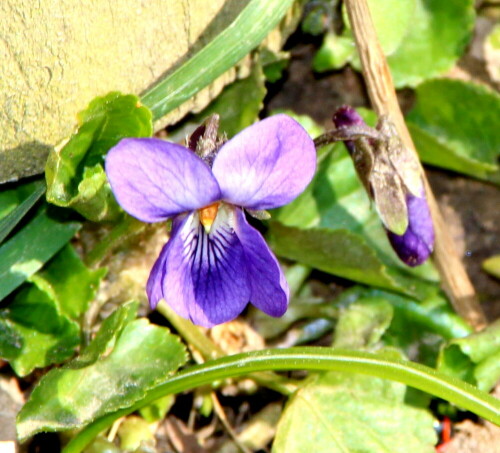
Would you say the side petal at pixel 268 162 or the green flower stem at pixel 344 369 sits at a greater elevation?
the side petal at pixel 268 162

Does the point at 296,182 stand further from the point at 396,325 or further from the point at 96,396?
the point at 396,325

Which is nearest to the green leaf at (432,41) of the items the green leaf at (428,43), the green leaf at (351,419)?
the green leaf at (428,43)

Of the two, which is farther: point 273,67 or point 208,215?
point 273,67

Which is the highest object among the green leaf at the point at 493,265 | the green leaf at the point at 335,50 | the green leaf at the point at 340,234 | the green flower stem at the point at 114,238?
the green flower stem at the point at 114,238

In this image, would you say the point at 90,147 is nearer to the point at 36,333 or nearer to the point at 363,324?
the point at 36,333

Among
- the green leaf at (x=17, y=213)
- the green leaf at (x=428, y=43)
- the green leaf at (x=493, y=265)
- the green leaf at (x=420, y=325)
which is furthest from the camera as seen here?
the green leaf at (x=428, y=43)

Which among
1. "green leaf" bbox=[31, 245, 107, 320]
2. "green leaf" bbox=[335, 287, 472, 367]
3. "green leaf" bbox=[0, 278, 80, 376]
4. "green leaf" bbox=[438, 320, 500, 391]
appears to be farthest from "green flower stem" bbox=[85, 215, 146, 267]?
"green leaf" bbox=[438, 320, 500, 391]

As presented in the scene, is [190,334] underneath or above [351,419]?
above

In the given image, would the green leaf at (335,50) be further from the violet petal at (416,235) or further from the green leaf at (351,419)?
the green leaf at (351,419)

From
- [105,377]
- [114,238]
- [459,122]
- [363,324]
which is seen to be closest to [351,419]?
[363,324]
